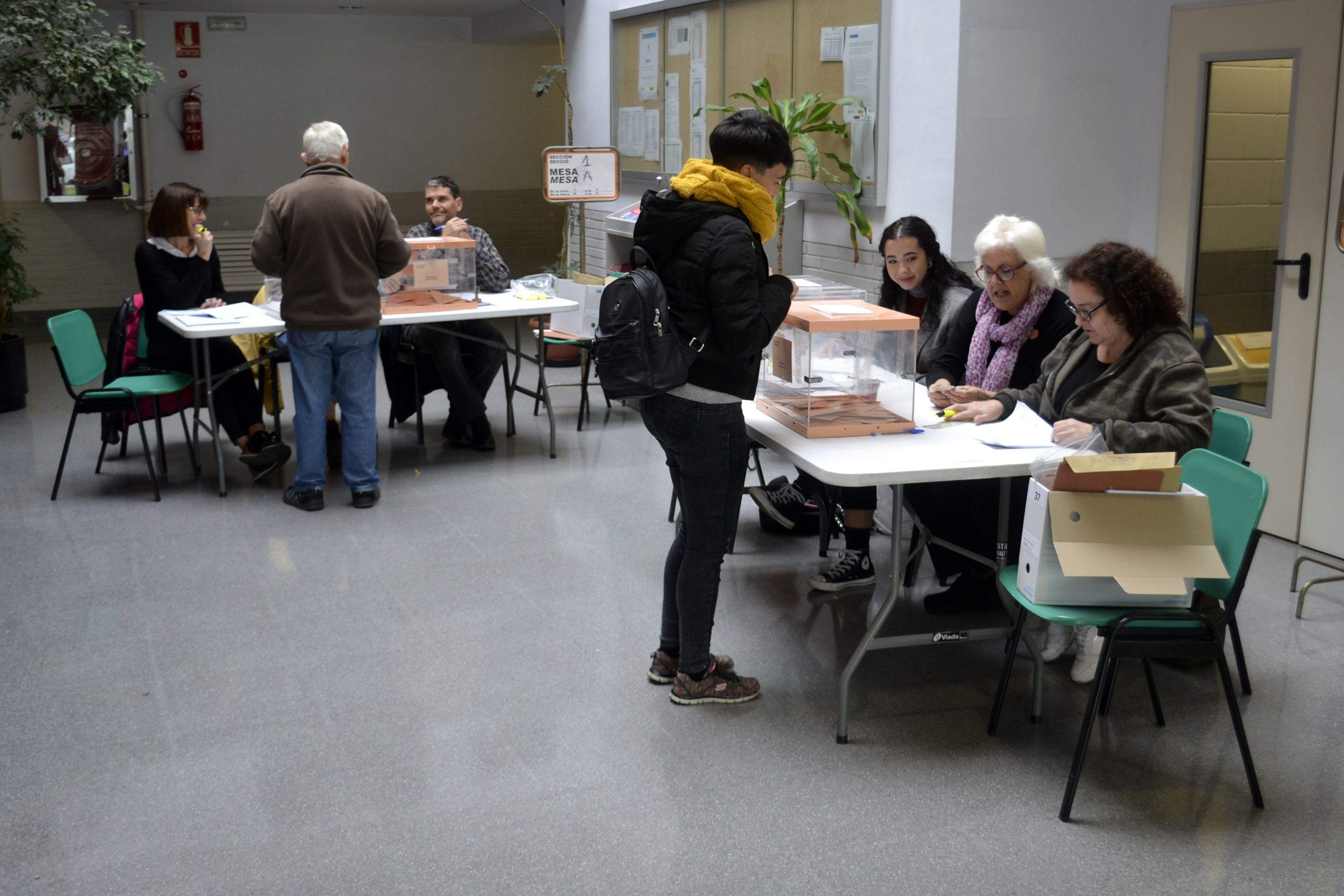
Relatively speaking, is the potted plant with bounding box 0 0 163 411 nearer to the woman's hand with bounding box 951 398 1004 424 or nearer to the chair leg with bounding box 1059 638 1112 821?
the woman's hand with bounding box 951 398 1004 424

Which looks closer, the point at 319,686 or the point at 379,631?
the point at 319,686

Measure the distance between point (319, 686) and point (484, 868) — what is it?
1085mm

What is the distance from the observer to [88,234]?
34.2 ft

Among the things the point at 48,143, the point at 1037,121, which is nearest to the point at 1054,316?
the point at 1037,121

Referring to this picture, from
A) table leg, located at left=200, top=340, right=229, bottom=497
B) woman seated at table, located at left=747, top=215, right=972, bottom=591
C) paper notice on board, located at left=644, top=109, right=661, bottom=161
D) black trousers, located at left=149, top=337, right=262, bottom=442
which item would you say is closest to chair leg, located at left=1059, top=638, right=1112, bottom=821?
woman seated at table, located at left=747, top=215, right=972, bottom=591

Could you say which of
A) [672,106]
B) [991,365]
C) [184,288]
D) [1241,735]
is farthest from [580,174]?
[1241,735]

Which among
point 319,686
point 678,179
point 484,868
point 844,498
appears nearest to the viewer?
point 484,868

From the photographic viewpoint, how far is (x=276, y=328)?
518 cm

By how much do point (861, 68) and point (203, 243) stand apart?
3.11 m

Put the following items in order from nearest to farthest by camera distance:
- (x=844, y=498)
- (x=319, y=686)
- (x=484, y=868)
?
→ 1. (x=484, y=868)
2. (x=319, y=686)
3. (x=844, y=498)

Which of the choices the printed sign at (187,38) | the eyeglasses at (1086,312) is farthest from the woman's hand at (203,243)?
the printed sign at (187,38)

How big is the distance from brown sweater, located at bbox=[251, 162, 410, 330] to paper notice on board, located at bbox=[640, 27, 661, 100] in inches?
124

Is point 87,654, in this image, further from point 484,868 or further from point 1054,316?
point 1054,316

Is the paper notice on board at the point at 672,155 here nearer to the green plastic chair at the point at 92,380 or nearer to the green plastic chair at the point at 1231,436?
the green plastic chair at the point at 92,380
